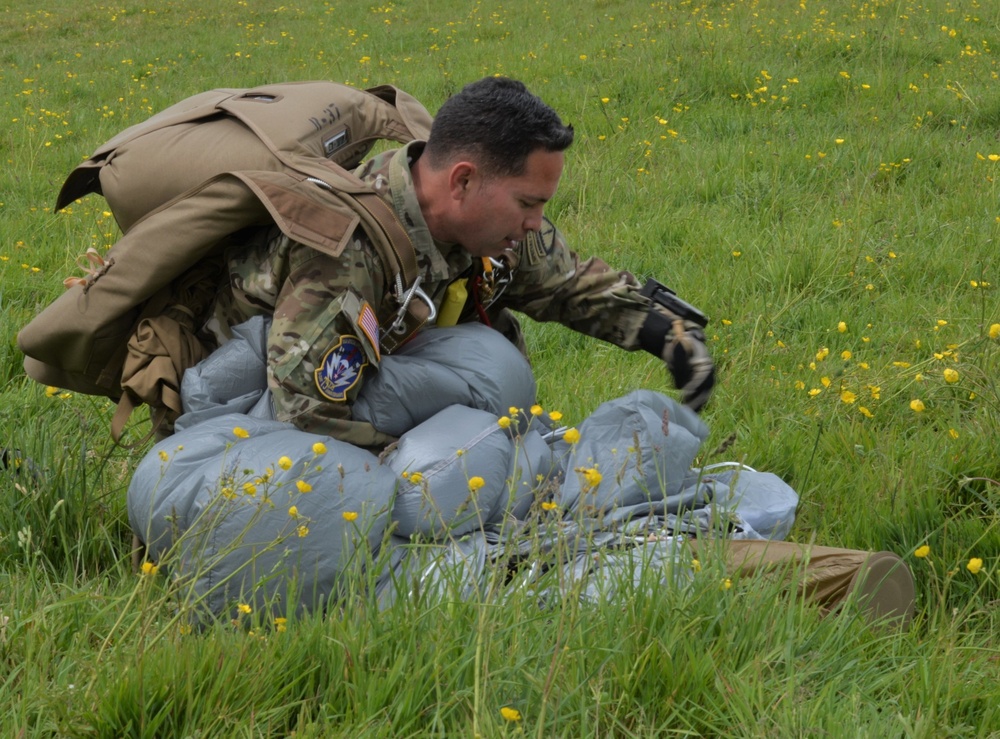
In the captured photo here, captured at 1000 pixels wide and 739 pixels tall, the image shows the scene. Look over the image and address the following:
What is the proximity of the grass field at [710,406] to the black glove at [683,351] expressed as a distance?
0.78 ft

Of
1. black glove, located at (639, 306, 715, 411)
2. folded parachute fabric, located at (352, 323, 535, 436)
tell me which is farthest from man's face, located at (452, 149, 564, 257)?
black glove, located at (639, 306, 715, 411)

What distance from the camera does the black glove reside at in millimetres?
3283

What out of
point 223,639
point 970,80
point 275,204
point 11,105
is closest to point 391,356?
point 275,204

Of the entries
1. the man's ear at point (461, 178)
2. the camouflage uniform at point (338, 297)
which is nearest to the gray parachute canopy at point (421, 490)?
the camouflage uniform at point (338, 297)

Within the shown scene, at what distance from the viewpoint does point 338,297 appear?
289cm

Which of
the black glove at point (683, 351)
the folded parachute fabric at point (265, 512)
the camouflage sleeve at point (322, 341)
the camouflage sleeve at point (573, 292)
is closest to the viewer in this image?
the folded parachute fabric at point (265, 512)

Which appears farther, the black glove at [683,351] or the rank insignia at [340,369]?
the black glove at [683,351]

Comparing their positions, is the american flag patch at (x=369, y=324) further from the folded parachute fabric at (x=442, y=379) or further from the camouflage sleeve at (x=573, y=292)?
the camouflage sleeve at (x=573, y=292)

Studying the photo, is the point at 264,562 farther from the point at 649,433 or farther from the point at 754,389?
the point at 754,389

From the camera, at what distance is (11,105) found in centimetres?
1016

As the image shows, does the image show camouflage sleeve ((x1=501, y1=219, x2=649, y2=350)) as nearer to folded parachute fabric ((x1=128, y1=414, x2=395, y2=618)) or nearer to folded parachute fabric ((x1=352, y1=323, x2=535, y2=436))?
folded parachute fabric ((x1=352, y1=323, x2=535, y2=436))

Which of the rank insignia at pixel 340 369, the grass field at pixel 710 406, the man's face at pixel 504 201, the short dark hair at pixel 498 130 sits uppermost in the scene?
the short dark hair at pixel 498 130

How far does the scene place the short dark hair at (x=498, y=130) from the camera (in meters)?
3.04

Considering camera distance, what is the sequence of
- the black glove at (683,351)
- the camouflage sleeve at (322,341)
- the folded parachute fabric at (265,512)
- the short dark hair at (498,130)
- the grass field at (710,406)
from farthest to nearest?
the black glove at (683,351)
the short dark hair at (498,130)
the camouflage sleeve at (322,341)
the folded parachute fabric at (265,512)
the grass field at (710,406)
